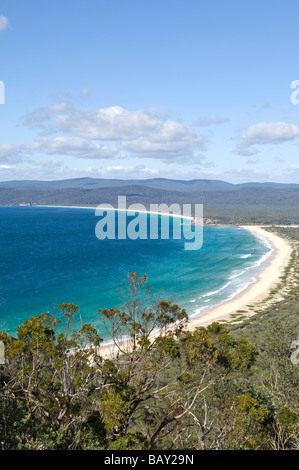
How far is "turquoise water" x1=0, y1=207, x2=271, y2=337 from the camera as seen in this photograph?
150 feet

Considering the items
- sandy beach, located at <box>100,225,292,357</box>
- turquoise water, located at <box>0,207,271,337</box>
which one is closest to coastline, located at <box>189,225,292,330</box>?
sandy beach, located at <box>100,225,292,357</box>

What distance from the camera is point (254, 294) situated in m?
52.2

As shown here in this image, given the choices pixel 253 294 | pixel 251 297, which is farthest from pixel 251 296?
pixel 253 294

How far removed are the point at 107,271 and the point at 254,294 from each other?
28593 mm

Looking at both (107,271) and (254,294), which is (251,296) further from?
(107,271)

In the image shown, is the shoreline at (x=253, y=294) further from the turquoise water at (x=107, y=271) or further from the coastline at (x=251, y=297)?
the turquoise water at (x=107, y=271)

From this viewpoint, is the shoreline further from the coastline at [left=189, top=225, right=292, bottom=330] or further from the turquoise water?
the turquoise water

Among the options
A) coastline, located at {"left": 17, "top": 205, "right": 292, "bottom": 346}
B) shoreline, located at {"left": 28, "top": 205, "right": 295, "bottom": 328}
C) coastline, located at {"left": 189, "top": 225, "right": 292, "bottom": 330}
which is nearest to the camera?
coastline, located at {"left": 17, "top": 205, "right": 292, "bottom": 346}

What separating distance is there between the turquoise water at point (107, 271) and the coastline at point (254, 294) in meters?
1.49

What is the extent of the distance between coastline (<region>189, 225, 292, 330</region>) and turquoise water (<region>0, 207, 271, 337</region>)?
1487 mm

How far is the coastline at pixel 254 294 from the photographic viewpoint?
4184 centimetres
